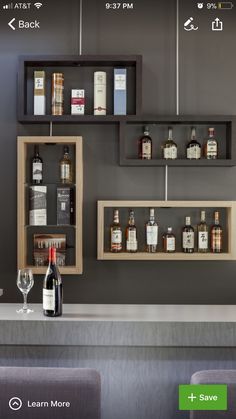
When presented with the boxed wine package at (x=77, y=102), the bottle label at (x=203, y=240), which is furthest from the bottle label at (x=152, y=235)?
the boxed wine package at (x=77, y=102)

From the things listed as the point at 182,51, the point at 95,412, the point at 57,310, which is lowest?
the point at 95,412

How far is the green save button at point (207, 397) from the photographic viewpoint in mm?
1302

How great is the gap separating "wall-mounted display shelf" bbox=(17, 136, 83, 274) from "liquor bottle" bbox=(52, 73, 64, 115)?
7.9 inches

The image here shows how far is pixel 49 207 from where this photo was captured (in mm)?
3479

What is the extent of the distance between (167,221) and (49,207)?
2.80 ft

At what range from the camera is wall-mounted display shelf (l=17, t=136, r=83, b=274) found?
3.28 m

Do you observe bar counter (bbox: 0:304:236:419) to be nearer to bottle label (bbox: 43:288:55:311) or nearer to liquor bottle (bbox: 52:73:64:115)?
bottle label (bbox: 43:288:55:311)

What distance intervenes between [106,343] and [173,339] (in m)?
0.23

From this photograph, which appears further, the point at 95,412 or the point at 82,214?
the point at 82,214

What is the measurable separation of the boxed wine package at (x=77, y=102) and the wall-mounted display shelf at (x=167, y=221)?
0.65 m

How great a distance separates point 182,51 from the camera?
11.4 feet

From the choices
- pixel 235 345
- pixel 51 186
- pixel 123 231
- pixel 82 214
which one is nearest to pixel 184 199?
pixel 123 231

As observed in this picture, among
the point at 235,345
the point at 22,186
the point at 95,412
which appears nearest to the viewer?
the point at 95,412

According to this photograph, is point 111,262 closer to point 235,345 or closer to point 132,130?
point 132,130
